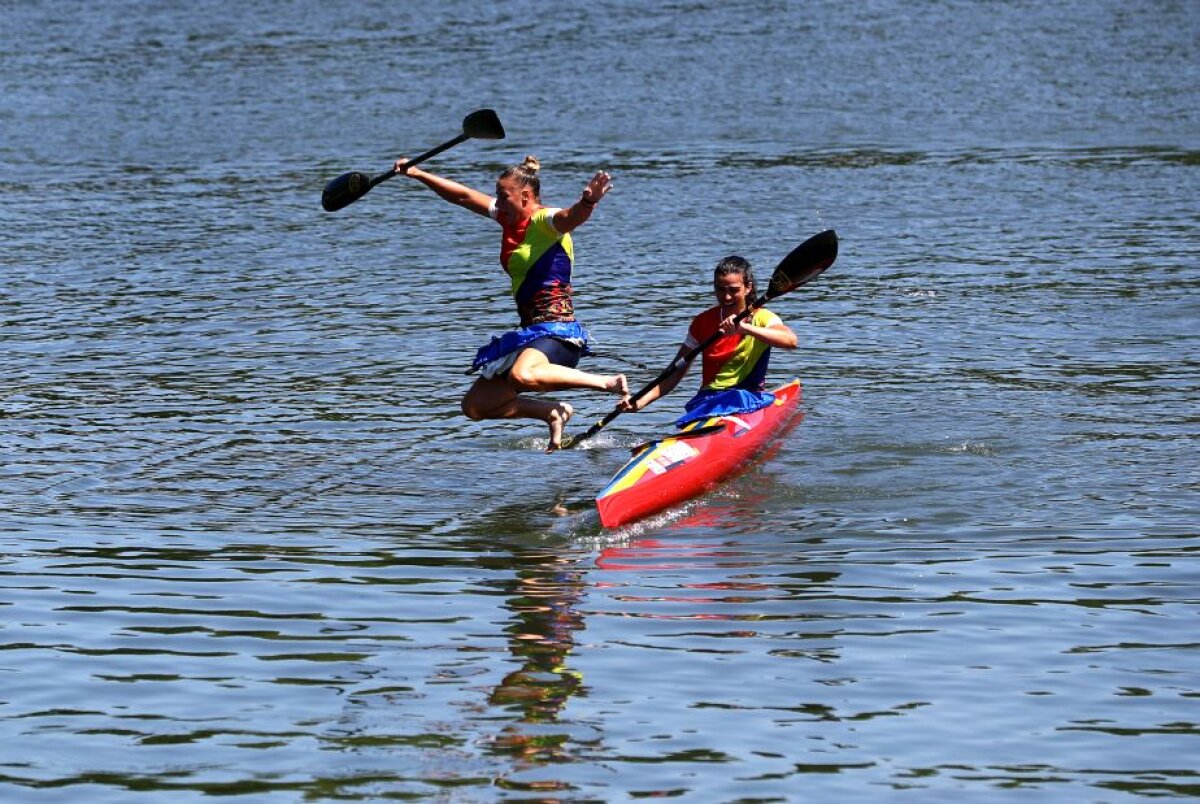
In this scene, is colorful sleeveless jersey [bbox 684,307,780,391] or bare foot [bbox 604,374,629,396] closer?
bare foot [bbox 604,374,629,396]

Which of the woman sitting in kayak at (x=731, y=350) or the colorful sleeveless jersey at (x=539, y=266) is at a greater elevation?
the colorful sleeveless jersey at (x=539, y=266)

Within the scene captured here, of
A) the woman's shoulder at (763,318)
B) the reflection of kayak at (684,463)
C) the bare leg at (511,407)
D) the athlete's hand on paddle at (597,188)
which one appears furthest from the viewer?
the bare leg at (511,407)

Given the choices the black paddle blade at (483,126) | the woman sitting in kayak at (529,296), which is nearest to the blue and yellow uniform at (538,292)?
the woman sitting in kayak at (529,296)

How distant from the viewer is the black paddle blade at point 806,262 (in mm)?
13414

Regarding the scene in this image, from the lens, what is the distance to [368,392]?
50.8 ft

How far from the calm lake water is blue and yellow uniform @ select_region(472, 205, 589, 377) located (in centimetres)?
75

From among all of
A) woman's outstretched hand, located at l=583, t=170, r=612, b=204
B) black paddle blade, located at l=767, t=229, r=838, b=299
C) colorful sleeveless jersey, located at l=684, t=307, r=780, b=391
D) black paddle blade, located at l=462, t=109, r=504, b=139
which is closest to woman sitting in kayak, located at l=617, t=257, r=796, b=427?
colorful sleeveless jersey, located at l=684, t=307, r=780, b=391

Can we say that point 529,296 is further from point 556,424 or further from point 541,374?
point 556,424

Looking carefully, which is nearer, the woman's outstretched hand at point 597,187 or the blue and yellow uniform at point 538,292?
the woman's outstretched hand at point 597,187

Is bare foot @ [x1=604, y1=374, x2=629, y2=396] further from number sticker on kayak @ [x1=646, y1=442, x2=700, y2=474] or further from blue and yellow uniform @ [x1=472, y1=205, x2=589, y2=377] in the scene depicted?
blue and yellow uniform @ [x1=472, y1=205, x2=589, y2=377]

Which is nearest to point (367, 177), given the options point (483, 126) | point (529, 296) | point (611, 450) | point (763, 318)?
point (483, 126)

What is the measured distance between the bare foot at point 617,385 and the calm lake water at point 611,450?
0.72 metres

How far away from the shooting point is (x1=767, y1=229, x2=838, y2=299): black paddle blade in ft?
44.0

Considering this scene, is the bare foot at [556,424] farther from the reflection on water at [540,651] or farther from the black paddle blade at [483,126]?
the reflection on water at [540,651]
